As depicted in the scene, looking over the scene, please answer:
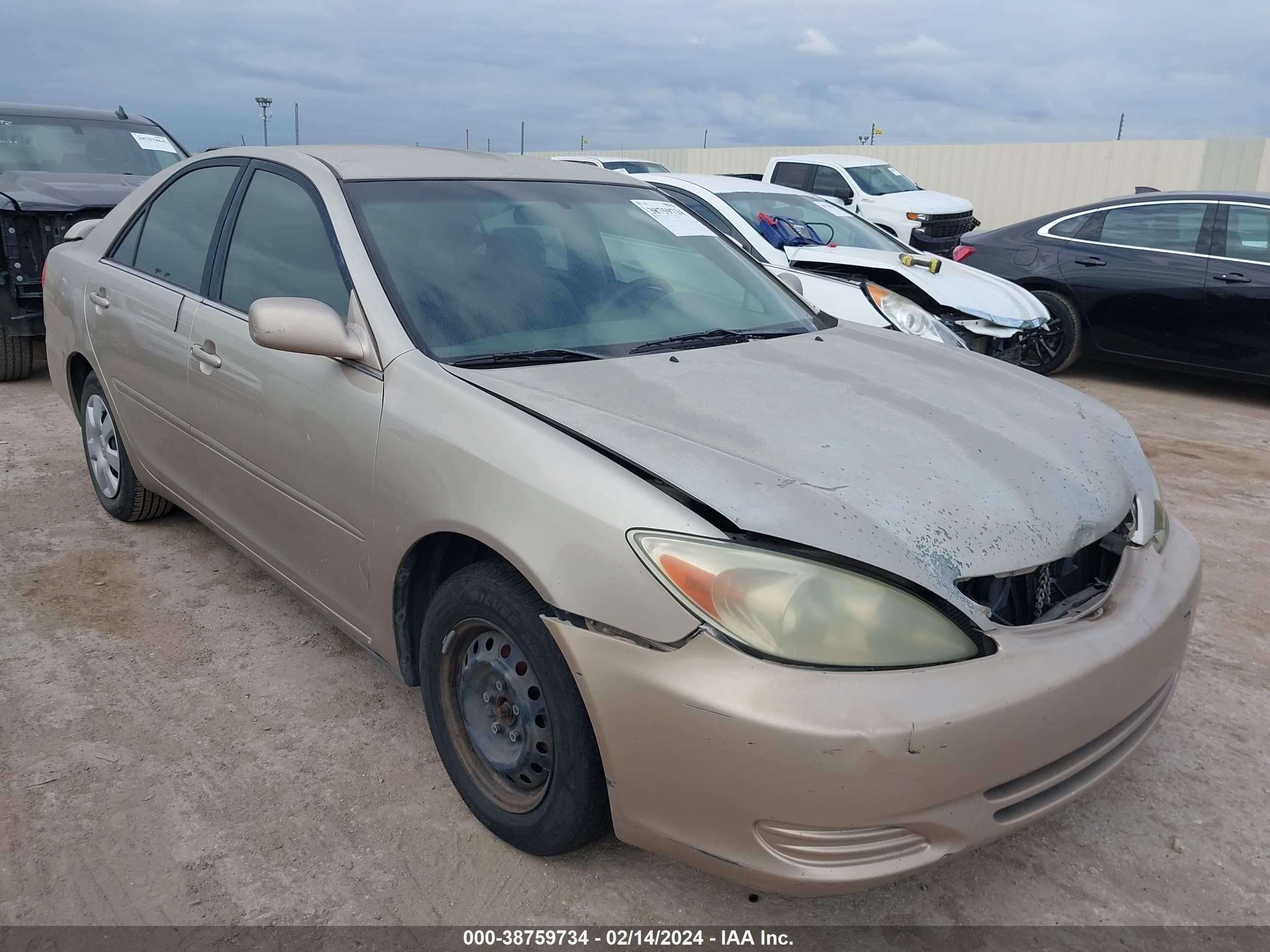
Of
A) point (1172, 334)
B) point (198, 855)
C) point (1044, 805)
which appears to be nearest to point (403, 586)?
point (198, 855)

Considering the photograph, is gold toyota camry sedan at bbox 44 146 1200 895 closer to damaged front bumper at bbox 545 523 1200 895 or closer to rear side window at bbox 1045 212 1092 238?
damaged front bumper at bbox 545 523 1200 895

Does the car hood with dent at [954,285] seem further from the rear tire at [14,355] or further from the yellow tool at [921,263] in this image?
the rear tire at [14,355]

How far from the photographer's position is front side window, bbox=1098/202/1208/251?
694 centimetres

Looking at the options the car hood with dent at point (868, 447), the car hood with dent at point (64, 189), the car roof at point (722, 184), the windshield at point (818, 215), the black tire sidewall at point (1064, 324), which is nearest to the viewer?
the car hood with dent at point (868, 447)

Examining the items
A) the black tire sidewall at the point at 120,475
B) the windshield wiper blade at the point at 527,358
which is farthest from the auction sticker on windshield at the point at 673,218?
the black tire sidewall at the point at 120,475

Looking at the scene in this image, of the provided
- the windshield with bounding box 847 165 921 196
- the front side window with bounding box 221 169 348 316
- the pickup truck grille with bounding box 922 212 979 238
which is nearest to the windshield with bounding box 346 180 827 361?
the front side window with bounding box 221 169 348 316

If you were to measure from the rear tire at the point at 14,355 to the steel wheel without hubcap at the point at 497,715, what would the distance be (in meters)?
5.74

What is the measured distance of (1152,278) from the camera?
6.93m

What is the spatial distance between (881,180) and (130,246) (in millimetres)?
13016

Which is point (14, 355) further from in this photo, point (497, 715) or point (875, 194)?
point (875, 194)

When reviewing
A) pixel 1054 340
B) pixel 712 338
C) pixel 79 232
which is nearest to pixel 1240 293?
pixel 1054 340

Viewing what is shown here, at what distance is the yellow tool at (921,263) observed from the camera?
6.59m

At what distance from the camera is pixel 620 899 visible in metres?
2.11

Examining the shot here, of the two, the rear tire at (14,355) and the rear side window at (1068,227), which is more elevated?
the rear side window at (1068,227)
